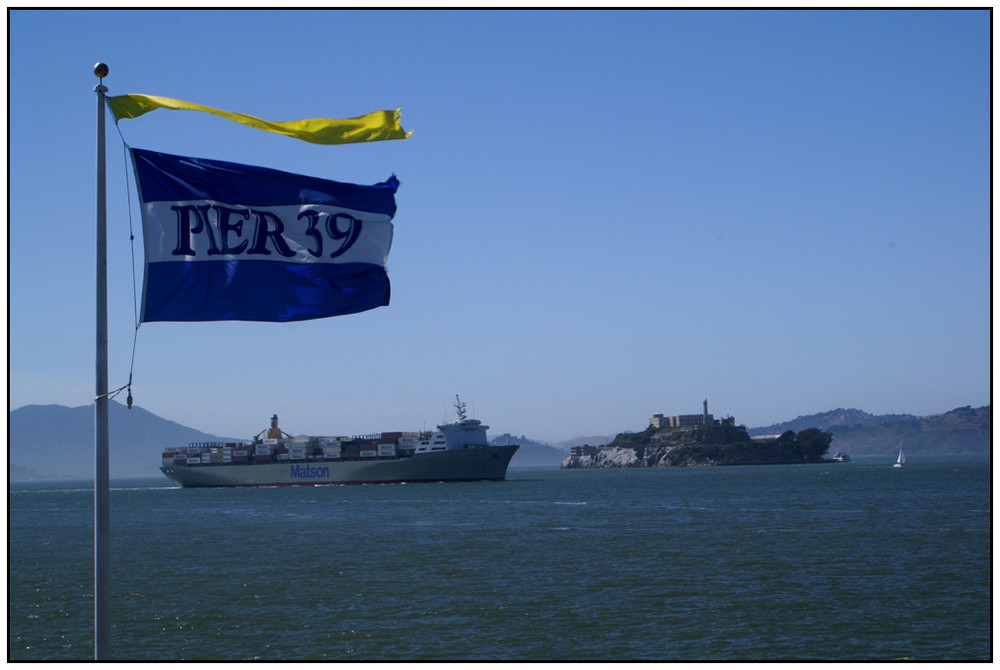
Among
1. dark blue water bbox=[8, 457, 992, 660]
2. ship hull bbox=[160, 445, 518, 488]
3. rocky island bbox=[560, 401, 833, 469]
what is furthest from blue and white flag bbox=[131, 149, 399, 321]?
rocky island bbox=[560, 401, 833, 469]

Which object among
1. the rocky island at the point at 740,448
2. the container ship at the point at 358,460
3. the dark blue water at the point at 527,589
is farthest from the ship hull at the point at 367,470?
the rocky island at the point at 740,448

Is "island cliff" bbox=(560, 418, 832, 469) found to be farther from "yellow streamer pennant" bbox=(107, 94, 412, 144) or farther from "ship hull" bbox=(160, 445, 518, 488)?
"yellow streamer pennant" bbox=(107, 94, 412, 144)

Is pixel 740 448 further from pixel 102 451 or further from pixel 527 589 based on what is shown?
pixel 102 451

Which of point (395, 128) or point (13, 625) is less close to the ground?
point (395, 128)

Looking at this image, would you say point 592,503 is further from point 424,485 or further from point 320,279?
point 320,279

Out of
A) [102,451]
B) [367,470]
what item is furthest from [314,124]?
[367,470]

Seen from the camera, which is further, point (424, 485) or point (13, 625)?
point (424, 485)

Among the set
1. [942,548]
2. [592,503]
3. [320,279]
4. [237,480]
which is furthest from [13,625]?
[237,480]
